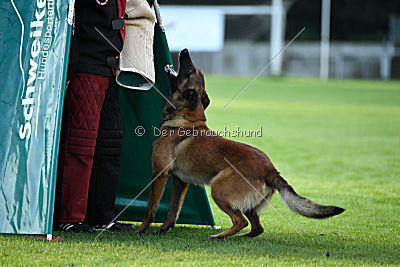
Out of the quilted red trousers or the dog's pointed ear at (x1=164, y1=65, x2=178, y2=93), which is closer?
the quilted red trousers

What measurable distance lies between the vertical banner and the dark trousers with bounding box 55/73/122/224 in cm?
40

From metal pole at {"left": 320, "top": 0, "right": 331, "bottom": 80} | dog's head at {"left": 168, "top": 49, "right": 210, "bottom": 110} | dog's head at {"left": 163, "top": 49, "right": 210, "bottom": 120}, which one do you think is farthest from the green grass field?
metal pole at {"left": 320, "top": 0, "right": 331, "bottom": 80}

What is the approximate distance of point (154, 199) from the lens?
479 centimetres

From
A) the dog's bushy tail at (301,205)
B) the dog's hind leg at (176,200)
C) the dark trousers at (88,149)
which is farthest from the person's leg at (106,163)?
the dog's bushy tail at (301,205)

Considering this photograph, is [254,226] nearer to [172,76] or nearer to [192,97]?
[192,97]

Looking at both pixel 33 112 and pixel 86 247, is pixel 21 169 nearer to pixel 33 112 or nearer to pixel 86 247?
pixel 33 112

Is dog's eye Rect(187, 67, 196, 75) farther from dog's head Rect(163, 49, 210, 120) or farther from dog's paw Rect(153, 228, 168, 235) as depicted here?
dog's paw Rect(153, 228, 168, 235)

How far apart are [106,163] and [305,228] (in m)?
1.66

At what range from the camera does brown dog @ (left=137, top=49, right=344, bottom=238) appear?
174 inches

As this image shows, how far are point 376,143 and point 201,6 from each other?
37.8 metres

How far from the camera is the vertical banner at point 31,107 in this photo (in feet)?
13.1

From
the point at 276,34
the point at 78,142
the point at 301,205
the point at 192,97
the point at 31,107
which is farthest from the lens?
the point at 276,34

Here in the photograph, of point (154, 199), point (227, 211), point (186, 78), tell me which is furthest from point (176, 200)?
point (186, 78)

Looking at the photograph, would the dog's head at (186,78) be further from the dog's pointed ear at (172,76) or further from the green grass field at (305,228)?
the green grass field at (305,228)
